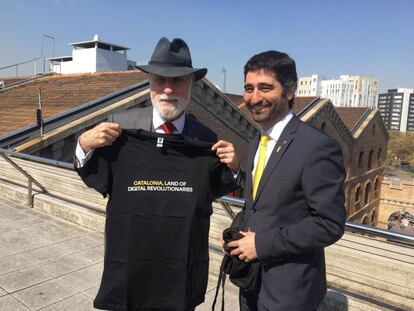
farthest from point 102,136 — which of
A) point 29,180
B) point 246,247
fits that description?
point 29,180

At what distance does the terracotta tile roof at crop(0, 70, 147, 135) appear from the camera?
13.3 meters

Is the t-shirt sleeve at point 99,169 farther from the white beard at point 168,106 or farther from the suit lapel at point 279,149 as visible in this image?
the suit lapel at point 279,149

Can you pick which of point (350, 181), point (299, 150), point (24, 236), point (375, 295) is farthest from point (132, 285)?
point (350, 181)

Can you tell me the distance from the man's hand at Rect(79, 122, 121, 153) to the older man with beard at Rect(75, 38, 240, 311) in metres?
0.10

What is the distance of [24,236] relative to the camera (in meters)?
5.80

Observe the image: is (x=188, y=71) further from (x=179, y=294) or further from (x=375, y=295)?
(x=375, y=295)

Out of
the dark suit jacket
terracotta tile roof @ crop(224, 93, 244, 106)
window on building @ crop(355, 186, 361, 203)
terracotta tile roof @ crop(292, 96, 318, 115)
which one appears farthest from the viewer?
window on building @ crop(355, 186, 361, 203)

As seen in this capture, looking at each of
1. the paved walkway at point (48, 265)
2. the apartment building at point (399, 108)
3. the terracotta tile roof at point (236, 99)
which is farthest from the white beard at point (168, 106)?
the apartment building at point (399, 108)

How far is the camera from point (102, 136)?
2.04 m

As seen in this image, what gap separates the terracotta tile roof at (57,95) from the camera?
13.3 metres

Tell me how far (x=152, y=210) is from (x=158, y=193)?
0.11 meters

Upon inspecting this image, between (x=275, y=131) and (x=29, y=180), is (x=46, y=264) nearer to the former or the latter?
(x=29, y=180)

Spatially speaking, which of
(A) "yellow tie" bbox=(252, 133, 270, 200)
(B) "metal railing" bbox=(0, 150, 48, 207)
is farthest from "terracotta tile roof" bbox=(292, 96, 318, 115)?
(A) "yellow tie" bbox=(252, 133, 270, 200)

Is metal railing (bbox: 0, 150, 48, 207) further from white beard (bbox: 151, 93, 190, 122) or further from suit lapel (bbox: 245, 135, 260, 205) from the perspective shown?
suit lapel (bbox: 245, 135, 260, 205)
